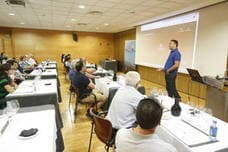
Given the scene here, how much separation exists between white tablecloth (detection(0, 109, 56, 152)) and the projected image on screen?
5120mm

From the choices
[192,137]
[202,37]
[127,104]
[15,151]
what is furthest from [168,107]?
[202,37]

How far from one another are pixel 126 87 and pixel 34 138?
107 centimetres

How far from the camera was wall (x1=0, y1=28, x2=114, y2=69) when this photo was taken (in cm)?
1083

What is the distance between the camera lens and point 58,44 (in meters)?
11.7

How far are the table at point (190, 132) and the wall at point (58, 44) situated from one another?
1104 cm

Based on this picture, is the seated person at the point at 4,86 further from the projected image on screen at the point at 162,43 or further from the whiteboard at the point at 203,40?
the projected image on screen at the point at 162,43

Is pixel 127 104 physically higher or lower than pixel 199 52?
lower

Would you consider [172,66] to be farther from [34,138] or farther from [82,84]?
[34,138]

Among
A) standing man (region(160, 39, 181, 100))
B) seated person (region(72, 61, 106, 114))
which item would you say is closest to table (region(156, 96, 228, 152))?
seated person (region(72, 61, 106, 114))

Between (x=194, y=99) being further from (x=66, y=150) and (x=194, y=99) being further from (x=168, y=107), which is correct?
(x=66, y=150)

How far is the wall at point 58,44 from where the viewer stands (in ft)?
35.5

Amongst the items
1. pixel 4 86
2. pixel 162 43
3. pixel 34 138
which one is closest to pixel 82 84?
pixel 4 86

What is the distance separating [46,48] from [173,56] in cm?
965

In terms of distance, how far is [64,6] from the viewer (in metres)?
5.09
